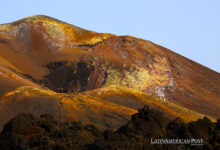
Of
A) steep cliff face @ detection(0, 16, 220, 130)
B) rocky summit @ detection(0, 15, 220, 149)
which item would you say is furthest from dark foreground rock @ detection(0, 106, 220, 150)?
steep cliff face @ detection(0, 16, 220, 130)

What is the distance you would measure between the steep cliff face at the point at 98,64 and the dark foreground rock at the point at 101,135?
1909 inches

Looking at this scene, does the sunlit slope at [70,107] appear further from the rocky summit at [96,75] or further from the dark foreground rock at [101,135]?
the dark foreground rock at [101,135]

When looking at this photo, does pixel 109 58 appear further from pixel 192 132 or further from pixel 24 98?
pixel 192 132

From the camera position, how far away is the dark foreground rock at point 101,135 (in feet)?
71.6

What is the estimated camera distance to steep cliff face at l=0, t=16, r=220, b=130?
83.7 meters

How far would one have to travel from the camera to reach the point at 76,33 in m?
102

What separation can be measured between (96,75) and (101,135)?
193 feet

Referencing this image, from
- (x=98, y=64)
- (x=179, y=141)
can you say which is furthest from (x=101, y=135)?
(x=98, y=64)

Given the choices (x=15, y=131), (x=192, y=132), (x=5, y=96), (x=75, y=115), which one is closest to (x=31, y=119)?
(x=15, y=131)

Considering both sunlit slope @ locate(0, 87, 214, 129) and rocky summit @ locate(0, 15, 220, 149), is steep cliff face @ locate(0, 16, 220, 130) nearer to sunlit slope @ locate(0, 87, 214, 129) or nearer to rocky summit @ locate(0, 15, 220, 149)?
rocky summit @ locate(0, 15, 220, 149)

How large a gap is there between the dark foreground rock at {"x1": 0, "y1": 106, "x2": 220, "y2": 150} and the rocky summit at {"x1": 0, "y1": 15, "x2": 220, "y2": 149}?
27791 millimetres

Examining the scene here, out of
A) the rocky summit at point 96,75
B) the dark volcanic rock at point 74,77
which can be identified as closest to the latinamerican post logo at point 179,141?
the rocky summit at point 96,75

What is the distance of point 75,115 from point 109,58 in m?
38.3

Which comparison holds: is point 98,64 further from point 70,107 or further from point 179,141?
point 179,141
